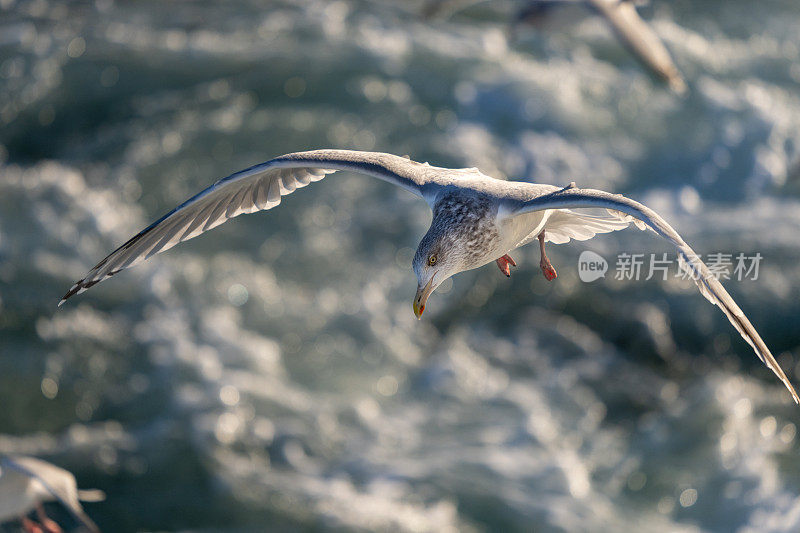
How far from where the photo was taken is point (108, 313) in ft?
31.9

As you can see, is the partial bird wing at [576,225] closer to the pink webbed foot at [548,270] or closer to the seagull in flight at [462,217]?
the seagull in flight at [462,217]

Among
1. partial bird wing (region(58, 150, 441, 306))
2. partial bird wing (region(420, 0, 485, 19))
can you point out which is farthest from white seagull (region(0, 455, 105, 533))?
partial bird wing (region(420, 0, 485, 19))

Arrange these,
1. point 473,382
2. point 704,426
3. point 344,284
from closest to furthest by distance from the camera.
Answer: point 704,426 < point 473,382 < point 344,284

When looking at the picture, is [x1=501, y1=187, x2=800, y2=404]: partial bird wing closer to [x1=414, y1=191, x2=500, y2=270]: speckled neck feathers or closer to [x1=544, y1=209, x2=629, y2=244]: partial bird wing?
[x1=414, y1=191, x2=500, y2=270]: speckled neck feathers

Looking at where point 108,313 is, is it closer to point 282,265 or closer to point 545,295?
point 282,265

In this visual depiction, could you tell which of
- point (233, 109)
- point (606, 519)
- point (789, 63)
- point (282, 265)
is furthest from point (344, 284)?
point (789, 63)

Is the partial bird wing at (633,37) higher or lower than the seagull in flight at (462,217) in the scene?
higher

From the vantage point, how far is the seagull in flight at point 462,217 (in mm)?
3227

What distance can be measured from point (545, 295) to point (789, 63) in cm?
503

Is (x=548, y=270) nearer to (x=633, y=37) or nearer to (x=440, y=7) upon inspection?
(x=633, y=37)

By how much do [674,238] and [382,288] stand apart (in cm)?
714

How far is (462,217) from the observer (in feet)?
11.9

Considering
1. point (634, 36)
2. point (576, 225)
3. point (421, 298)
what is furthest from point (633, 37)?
point (421, 298)

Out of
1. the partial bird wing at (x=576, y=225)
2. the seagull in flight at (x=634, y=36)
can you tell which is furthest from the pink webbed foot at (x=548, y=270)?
the seagull in flight at (x=634, y=36)
